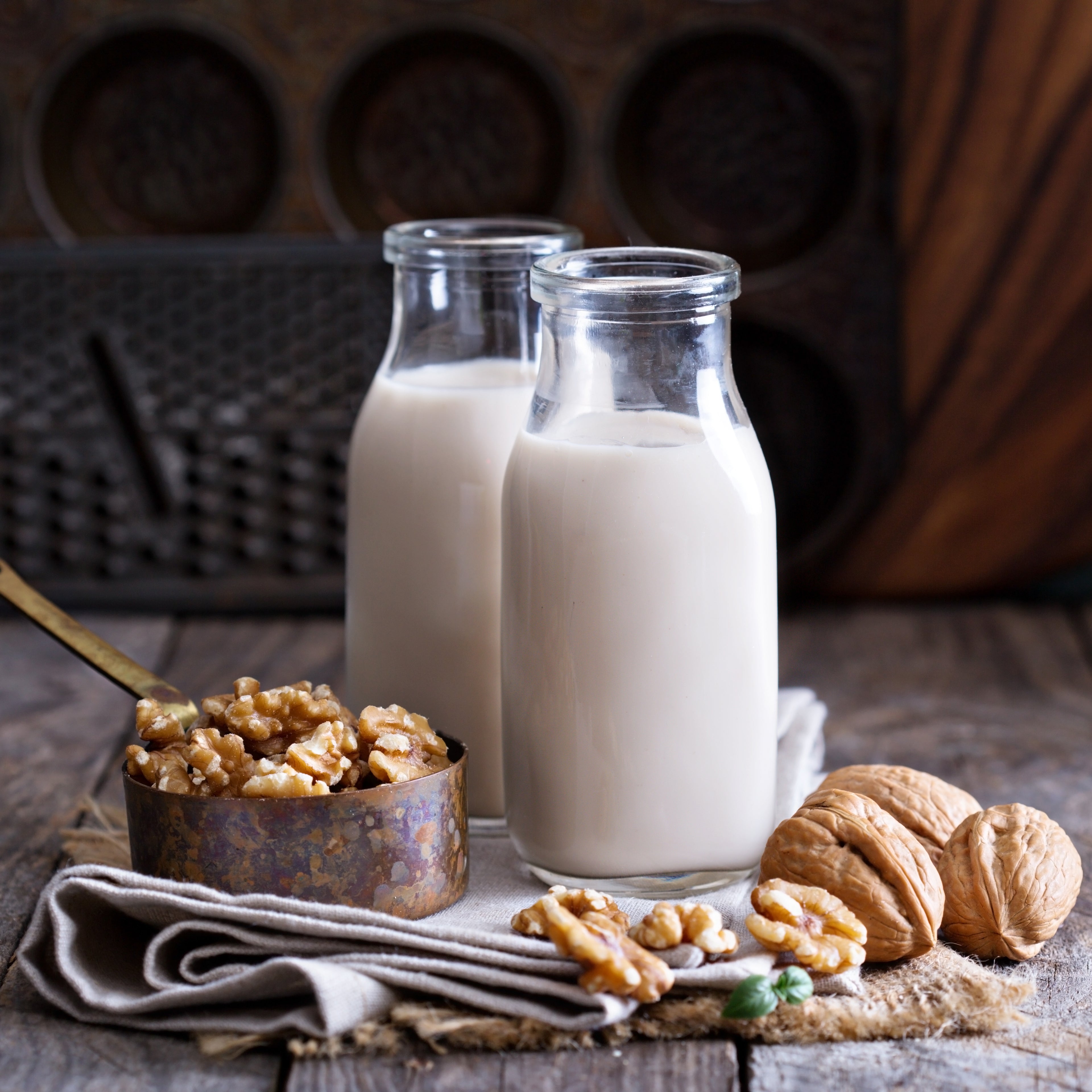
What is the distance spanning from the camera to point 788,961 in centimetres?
71

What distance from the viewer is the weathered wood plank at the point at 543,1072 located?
2.12 ft

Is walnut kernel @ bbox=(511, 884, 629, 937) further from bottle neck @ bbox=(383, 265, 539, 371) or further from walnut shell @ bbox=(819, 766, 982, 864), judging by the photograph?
bottle neck @ bbox=(383, 265, 539, 371)

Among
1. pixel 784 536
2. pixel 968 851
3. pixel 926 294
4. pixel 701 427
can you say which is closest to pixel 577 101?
pixel 926 294

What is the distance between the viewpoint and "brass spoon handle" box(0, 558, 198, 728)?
86cm

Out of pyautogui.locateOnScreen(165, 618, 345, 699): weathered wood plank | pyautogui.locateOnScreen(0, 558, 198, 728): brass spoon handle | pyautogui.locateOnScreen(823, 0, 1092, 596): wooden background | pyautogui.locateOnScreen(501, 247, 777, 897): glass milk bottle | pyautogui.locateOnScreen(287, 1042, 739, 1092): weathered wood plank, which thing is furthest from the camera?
pyautogui.locateOnScreen(823, 0, 1092, 596): wooden background

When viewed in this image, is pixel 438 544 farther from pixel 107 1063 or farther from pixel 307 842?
pixel 107 1063

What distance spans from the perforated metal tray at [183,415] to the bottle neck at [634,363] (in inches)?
30.7

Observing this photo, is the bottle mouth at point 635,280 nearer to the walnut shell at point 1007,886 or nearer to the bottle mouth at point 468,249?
the bottle mouth at point 468,249

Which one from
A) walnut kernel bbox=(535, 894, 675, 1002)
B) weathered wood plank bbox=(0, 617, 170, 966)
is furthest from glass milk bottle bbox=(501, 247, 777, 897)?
weathered wood plank bbox=(0, 617, 170, 966)

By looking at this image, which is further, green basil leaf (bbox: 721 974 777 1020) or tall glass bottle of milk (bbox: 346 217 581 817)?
tall glass bottle of milk (bbox: 346 217 581 817)

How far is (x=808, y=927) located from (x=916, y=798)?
15cm

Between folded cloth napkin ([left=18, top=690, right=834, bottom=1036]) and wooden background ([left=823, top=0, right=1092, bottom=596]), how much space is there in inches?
36.0

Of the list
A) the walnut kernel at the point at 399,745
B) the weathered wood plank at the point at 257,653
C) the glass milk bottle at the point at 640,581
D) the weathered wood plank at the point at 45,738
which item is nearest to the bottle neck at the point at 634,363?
the glass milk bottle at the point at 640,581

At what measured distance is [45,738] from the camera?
119 cm
